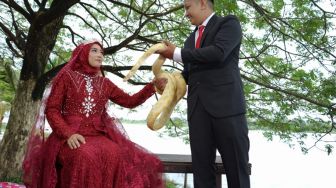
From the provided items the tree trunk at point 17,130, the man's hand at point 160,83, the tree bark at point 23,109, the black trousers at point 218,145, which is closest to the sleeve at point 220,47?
the black trousers at point 218,145

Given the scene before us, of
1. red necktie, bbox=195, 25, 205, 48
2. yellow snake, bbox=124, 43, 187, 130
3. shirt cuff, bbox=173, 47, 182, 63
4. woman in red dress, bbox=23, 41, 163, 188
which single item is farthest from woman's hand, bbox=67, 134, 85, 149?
red necktie, bbox=195, 25, 205, 48

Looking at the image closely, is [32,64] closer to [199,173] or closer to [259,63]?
[259,63]

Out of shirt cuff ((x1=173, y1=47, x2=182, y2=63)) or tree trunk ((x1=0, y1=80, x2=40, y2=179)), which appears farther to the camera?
tree trunk ((x1=0, y1=80, x2=40, y2=179))

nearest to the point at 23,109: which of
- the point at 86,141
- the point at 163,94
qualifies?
the point at 86,141

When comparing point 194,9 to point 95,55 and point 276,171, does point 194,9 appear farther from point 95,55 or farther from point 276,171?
point 276,171

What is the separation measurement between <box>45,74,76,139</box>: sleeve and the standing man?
0.89 metres

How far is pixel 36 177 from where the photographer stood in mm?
2951

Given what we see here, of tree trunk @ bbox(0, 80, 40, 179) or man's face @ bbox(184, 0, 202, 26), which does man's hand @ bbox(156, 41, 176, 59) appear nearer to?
man's face @ bbox(184, 0, 202, 26)

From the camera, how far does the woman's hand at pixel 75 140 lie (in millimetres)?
2783

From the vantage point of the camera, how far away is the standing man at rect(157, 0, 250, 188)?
248cm

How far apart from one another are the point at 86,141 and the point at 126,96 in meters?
0.57

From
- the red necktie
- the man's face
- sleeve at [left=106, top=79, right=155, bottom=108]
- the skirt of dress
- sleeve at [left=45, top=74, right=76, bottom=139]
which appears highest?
the man's face

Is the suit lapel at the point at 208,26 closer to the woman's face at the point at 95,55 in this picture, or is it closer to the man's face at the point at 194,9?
the man's face at the point at 194,9

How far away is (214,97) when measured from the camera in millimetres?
2512
